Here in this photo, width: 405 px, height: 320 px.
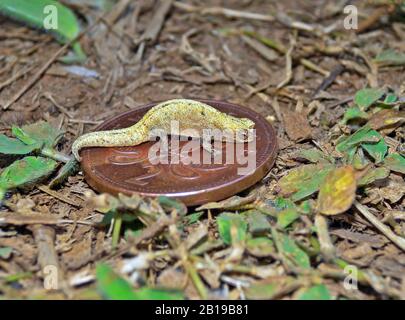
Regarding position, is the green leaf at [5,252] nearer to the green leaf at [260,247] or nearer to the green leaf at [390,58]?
the green leaf at [260,247]

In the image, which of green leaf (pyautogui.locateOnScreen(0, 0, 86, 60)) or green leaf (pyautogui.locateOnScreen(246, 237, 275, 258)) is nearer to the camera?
green leaf (pyautogui.locateOnScreen(246, 237, 275, 258))

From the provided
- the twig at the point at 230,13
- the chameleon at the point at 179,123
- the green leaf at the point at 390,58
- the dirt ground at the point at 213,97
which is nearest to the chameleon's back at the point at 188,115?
the chameleon at the point at 179,123

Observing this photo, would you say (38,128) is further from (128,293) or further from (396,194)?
(396,194)

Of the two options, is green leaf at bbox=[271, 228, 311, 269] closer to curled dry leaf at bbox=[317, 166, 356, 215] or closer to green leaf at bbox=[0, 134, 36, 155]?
curled dry leaf at bbox=[317, 166, 356, 215]

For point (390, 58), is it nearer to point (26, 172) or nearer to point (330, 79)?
point (330, 79)

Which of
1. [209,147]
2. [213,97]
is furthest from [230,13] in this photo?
[209,147]

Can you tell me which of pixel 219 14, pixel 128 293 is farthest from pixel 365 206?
pixel 219 14

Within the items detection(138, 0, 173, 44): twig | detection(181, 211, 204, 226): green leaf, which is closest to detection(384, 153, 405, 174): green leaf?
detection(181, 211, 204, 226): green leaf
